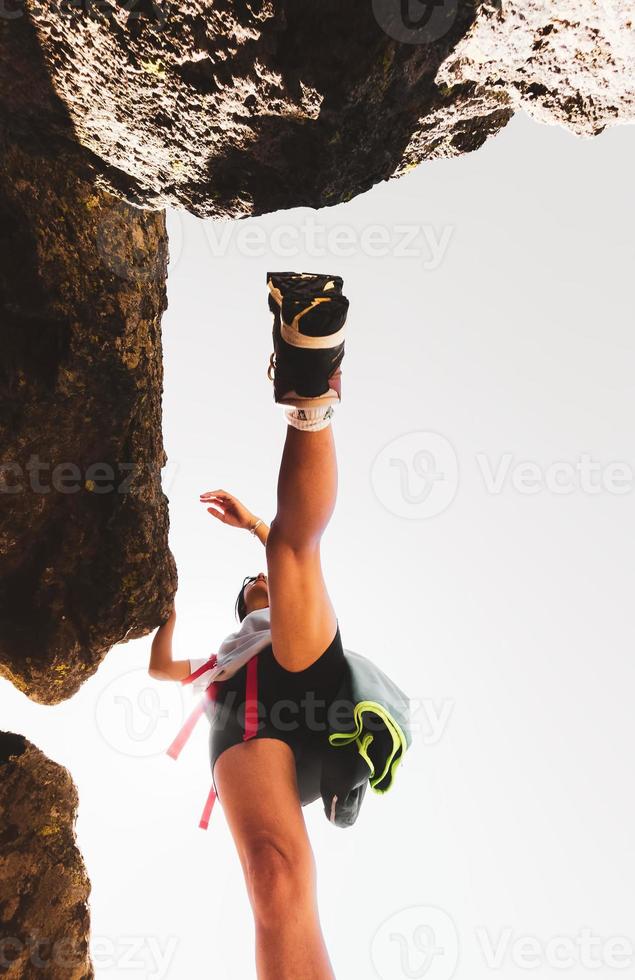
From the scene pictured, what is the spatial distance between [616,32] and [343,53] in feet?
2.12

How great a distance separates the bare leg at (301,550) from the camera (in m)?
2.27

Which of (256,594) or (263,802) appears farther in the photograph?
(256,594)

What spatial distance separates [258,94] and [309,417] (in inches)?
39.0

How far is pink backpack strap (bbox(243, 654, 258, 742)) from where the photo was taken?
9.31 feet

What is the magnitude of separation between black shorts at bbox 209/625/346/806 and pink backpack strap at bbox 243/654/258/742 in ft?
0.07

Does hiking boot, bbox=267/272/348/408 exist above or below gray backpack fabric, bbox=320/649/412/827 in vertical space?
above

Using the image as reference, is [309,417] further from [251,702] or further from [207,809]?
[207,809]

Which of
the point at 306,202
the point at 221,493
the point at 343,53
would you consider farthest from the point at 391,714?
the point at 343,53

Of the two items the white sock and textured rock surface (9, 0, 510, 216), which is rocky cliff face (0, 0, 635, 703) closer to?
textured rock surface (9, 0, 510, 216)

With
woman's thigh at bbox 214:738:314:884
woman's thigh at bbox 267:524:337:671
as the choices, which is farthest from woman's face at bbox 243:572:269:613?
woman's thigh at bbox 214:738:314:884

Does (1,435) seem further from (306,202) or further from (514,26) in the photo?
(514,26)

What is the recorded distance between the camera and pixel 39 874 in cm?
289

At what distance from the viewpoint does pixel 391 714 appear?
2.84 m

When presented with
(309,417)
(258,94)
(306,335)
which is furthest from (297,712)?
(258,94)
